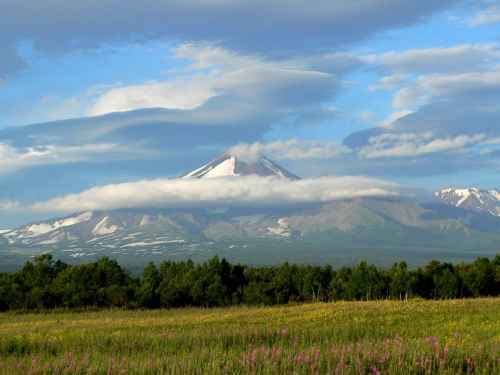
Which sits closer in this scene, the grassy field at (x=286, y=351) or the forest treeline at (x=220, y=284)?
the grassy field at (x=286, y=351)

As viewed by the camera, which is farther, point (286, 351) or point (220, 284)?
point (220, 284)

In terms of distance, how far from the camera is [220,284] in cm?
9569

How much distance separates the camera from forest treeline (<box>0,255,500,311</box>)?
304 ft

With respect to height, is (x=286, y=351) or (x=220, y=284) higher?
(x=286, y=351)

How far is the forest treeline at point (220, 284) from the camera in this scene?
304 ft

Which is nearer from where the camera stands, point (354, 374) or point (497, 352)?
point (354, 374)

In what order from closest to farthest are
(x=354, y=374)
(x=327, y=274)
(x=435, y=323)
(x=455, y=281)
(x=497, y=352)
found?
(x=354, y=374)
(x=497, y=352)
(x=435, y=323)
(x=455, y=281)
(x=327, y=274)

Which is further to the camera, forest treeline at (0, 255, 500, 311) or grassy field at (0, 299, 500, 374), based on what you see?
forest treeline at (0, 255, 500, 311)

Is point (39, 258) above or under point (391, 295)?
above

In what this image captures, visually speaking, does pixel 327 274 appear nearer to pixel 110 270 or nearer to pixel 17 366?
pixel 110 270

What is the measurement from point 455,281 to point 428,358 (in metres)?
82.9

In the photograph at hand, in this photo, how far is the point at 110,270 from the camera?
101 meters

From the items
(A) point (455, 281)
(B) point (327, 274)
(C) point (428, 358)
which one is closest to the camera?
(C) point (428, 358)

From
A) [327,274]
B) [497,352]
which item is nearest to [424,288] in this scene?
[327,274]
